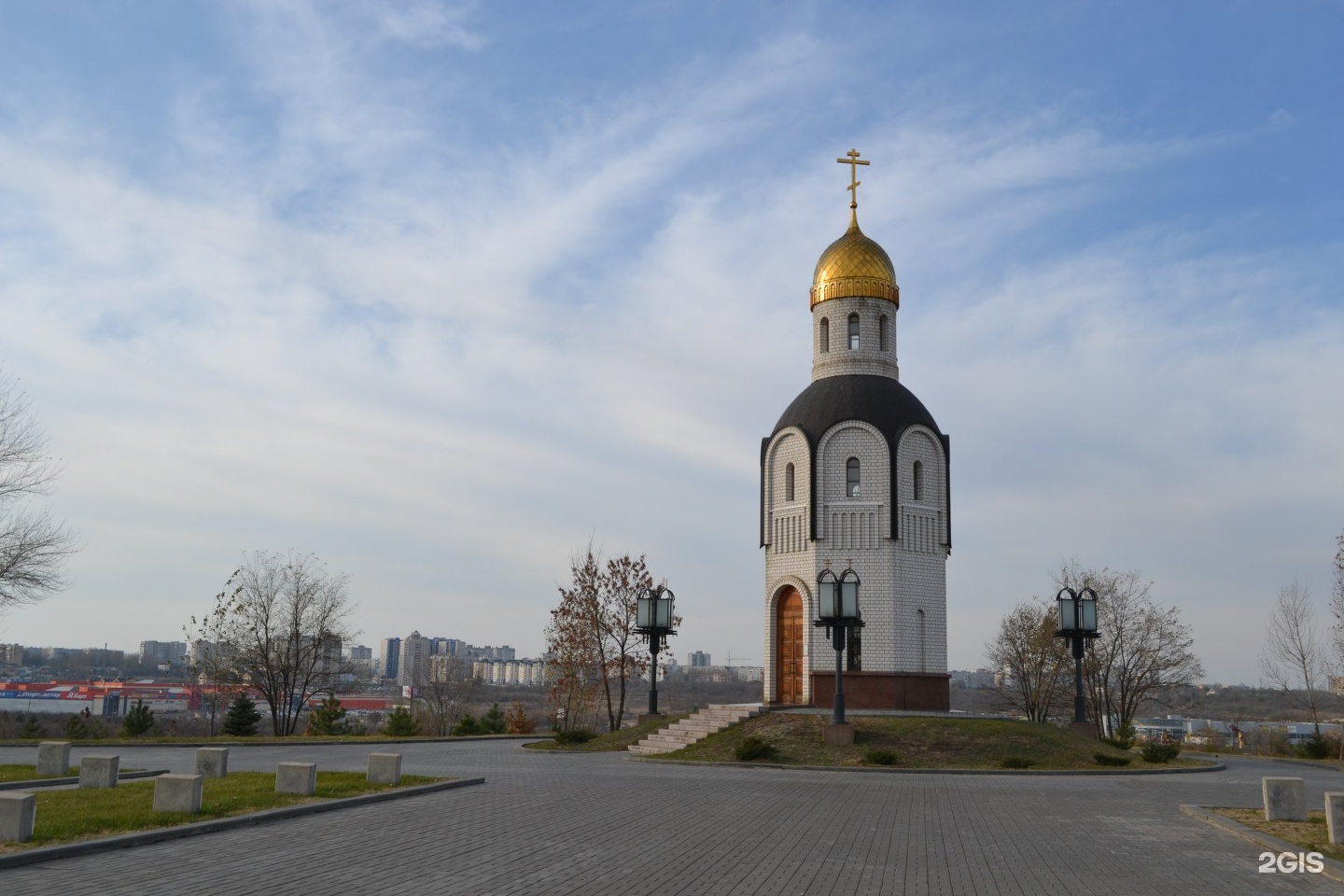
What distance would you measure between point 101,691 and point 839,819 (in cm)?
8478

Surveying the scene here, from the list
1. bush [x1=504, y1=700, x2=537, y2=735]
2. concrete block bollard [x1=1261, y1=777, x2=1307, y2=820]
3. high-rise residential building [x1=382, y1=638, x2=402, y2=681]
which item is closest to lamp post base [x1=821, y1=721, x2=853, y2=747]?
concrete block bollard [x1=1261, y1=777, x2=1307, y2=820]

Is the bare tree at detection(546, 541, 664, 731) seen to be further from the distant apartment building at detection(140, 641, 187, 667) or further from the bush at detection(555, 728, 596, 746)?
the distant apartment building at detection(140, 641, 187, 667)

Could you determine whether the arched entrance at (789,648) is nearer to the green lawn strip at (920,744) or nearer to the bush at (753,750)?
the green lawn strip at (920,744)

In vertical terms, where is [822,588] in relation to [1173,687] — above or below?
above

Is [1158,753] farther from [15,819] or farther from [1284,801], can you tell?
[15,819]

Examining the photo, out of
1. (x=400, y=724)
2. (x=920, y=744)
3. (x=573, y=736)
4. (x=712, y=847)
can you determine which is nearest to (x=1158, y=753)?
(x=920, y=744)

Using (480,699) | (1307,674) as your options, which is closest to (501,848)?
(1307,674)

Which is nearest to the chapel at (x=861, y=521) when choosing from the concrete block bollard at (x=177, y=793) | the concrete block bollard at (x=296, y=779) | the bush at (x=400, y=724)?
the bush at (x=400, y=724)

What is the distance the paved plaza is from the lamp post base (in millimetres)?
4895

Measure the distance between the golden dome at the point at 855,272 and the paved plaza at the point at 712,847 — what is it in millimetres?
17817

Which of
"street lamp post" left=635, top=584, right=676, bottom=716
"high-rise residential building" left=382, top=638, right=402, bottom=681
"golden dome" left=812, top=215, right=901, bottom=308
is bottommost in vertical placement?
"high-rise residential building" left=382, top=638, right=402, bottom=681

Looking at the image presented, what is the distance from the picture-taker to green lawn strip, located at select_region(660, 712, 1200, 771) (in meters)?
22.5

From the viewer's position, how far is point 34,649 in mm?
147375

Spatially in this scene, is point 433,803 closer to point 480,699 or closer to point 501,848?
point 501,848
